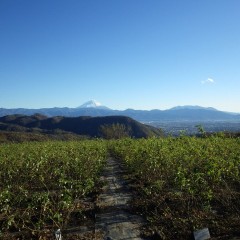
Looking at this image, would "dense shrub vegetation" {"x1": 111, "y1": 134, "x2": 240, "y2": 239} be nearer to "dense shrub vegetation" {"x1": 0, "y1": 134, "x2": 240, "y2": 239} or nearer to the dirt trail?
"dense shrub vegetation" {"x1": 0, "y1": 134, "x2": 240, "y2": 239}

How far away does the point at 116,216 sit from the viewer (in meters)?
10.8

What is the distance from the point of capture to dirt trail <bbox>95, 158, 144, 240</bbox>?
9.17 metres

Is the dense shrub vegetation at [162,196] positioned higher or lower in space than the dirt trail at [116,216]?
higher

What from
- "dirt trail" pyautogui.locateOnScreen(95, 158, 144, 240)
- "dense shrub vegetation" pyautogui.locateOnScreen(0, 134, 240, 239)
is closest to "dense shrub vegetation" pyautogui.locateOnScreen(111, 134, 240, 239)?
"dense shrub vegetation" pyautogui.locateOnScreen(0, 134, 240, 239)

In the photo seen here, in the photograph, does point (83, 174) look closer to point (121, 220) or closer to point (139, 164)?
point (139, 164)

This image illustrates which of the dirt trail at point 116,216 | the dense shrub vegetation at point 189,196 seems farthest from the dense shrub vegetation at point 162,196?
the dirt trail at point 116,216

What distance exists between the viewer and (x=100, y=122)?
648ft

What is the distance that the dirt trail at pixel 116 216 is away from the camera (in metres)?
9.17

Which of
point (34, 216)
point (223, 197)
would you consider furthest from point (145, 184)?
point (34, 216)

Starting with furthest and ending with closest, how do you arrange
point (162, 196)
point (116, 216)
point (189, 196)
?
point (162, 196) → point (189, 196) → point (116, 216)

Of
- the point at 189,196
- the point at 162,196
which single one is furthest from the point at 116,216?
the point at 189,196

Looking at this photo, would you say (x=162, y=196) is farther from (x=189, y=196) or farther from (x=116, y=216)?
(x=116, y=216)

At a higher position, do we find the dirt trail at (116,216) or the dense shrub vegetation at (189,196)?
the dense shrub vegetation at (189,196)

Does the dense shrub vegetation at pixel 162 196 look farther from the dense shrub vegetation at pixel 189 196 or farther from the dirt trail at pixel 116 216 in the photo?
the dirt trail at pixel 116 216
